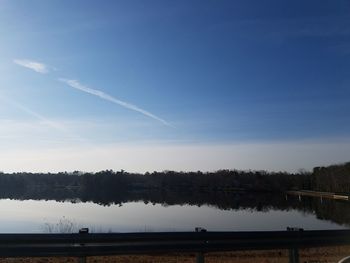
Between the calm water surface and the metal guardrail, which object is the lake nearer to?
the calm water surface

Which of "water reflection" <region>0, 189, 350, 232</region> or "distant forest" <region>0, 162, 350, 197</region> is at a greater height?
"distant forest" <region>0, 162, 350, 197</region>

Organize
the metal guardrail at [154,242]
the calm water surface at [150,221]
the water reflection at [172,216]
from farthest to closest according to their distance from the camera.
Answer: the water reflection at [172,216]
the calm water surface at [150,221]
the metal guardrail at [154,242]

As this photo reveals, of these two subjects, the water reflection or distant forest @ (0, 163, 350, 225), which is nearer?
the water reflection

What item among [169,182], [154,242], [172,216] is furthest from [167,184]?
[154,242]

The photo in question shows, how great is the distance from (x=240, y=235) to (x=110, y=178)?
5928 inches

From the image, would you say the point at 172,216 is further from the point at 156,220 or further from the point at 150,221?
the point at 150,221

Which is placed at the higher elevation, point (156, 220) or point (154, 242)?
point (156, 220)

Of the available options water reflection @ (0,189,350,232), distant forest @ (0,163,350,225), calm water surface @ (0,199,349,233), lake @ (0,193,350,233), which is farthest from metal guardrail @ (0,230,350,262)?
distant forest @ (0,163,350,225)

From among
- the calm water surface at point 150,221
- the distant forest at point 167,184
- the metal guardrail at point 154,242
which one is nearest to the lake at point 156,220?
the calm water surface at point 150,221

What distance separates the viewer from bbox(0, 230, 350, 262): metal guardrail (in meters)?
9.76

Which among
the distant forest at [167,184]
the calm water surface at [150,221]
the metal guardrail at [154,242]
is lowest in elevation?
the metal guardrail at [154,242]

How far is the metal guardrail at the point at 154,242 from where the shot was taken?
384 inches

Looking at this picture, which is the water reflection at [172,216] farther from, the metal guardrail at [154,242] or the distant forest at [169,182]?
the distant forest at [169,182]

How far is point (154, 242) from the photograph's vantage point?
10375mm
